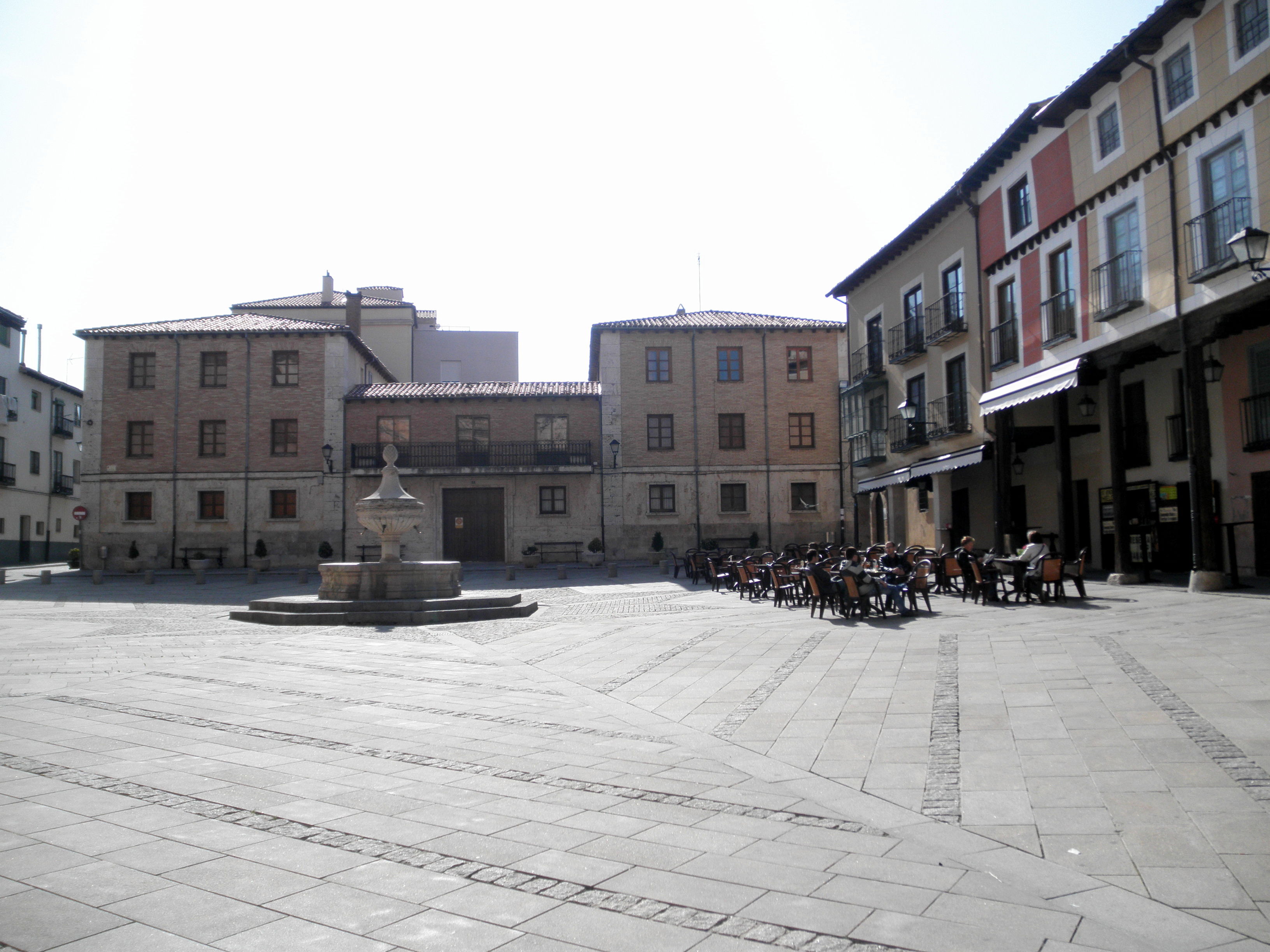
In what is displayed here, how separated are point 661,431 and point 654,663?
26399 millimetres

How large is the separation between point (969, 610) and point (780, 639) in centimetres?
394

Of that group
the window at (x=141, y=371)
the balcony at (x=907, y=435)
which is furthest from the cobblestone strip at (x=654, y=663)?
the window at (x=141, y=371)

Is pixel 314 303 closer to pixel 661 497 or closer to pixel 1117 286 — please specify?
pixel 661 497

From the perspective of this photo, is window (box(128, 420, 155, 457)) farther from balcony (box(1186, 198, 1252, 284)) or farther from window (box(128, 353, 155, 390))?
balcony (box(1186, 198, 1252, 284))

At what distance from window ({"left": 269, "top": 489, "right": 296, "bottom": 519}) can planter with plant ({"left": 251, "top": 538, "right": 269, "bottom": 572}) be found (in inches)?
43.5

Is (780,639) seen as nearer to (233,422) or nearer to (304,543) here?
(304,543)

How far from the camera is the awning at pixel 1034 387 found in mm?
17219

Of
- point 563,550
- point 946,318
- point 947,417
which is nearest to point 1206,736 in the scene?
point 947,417

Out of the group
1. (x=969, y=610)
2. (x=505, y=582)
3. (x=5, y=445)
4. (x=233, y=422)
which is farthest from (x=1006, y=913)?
(x=5, y=445)

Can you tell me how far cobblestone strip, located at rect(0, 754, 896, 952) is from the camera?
10.6 ft

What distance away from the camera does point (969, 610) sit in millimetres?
13969

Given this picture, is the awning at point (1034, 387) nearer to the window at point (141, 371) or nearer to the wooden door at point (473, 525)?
the wooden door at point (473, 525)

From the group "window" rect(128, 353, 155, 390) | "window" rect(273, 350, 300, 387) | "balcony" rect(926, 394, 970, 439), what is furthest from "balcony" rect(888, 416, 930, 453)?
"window" rect(128, 353, 155, 390)

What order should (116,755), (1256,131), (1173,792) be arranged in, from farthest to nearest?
(1256,131) → (116,755) → (1173,792)
